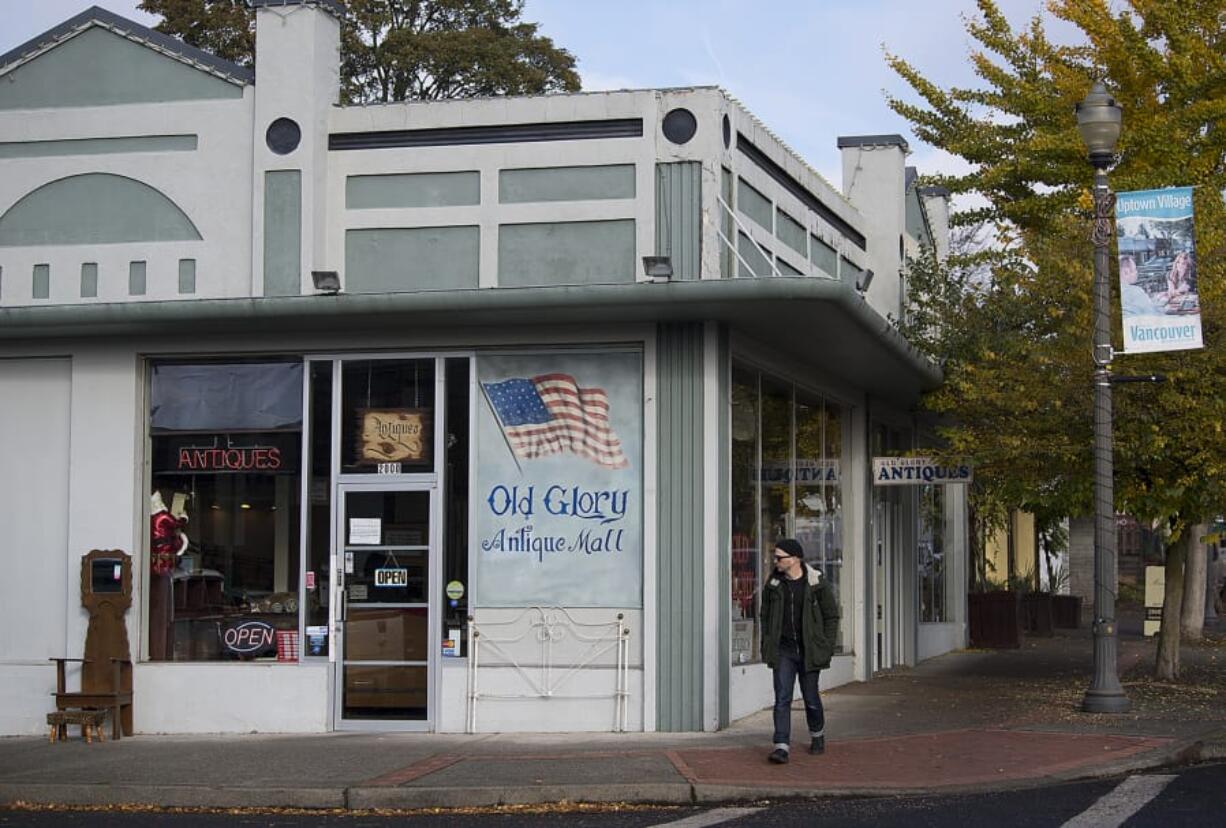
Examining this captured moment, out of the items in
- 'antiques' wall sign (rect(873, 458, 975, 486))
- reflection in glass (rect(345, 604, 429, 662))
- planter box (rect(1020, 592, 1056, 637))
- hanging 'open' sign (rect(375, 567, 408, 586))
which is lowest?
Answer: planter box (rect(1020, 592, 1056, 637))

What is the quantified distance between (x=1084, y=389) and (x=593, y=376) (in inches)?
194

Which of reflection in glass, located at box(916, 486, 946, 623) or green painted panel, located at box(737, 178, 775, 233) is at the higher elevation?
green painted panel, located at box(737, 178, 775, 233)

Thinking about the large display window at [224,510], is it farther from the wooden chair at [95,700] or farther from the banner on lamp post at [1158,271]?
the banner on lamp post at [1158,271]

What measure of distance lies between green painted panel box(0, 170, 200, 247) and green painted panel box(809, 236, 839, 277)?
21.8ft

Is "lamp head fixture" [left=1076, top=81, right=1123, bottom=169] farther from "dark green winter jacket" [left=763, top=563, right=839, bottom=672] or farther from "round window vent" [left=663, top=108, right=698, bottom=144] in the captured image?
"dark green winter jacket" [left=763, top=563, right=839, bottom=672]

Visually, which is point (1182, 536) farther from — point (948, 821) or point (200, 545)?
point (200, 545)

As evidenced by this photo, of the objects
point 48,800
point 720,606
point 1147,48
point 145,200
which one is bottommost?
point 48,800

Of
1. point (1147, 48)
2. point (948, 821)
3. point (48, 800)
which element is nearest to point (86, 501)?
point (48, 800)

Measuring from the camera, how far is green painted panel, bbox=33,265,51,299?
15.9 meters

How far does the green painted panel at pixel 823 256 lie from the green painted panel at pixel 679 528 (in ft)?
13.6

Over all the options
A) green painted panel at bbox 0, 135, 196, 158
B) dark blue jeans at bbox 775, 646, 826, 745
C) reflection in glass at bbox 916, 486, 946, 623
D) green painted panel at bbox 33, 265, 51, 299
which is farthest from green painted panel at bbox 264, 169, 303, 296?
reflection in glass at bbox 916, 486, 946, 623

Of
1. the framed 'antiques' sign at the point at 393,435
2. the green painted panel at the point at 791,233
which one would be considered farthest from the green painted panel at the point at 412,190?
the green painted panel at the point at 791,233

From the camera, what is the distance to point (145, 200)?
625 inches

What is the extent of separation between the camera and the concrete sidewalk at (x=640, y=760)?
11.5 meters
